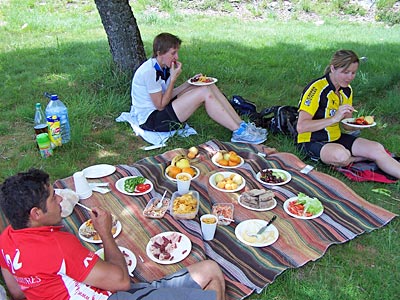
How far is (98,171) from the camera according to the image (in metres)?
3.72

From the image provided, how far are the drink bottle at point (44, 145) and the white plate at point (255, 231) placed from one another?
7.00 feet

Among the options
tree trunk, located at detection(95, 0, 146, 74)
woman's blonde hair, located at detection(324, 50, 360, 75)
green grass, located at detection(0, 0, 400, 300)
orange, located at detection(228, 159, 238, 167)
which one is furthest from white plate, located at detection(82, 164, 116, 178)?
woman's blonde hair, located at detection(324, 50, 360, 75)

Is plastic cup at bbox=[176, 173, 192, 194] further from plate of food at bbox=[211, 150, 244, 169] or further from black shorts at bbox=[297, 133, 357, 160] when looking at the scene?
black shorts at bbox=[297, 133, 357, 160]

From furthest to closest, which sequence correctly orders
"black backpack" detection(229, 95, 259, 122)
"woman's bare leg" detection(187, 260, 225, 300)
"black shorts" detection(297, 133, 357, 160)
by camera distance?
"black backpack" detection(229, 95, 259, 122) → "black shorts" detection(297, 133, 357, 160) → "woman's bare leg" detection(187, 260, 225, 300)

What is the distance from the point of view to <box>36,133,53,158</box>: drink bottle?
3.97m

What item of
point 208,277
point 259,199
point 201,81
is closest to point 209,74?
point 201,81

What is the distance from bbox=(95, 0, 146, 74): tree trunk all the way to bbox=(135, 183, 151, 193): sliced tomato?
2459 millimetres

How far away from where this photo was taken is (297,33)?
9211mm

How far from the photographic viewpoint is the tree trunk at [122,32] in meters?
5.20

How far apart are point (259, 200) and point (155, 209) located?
2.74ft

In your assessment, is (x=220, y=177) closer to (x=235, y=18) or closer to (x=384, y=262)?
(x=384, y=262)

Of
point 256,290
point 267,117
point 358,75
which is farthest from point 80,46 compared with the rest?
point 256,290

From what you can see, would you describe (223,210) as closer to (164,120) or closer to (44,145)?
(164,120)

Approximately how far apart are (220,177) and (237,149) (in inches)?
26.8
